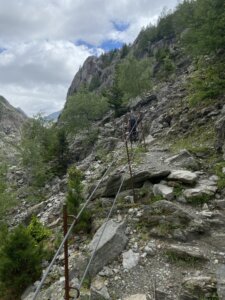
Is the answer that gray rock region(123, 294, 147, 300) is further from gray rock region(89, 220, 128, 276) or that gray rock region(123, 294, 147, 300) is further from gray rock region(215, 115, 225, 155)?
gray rock region(215, 115, 225, 155)

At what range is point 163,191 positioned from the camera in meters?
11.8

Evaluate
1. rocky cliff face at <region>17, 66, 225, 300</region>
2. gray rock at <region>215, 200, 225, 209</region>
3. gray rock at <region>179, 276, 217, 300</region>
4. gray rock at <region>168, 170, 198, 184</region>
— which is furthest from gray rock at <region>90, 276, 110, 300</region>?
gray rock at <region>168, 170, 198, 184</region>

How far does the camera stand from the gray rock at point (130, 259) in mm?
8383

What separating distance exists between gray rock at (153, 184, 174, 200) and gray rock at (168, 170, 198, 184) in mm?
676

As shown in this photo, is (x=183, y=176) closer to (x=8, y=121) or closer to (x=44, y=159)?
(x=44, y=159)

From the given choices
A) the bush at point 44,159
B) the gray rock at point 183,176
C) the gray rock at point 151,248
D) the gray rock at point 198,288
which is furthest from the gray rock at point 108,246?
the bush at point 44,159

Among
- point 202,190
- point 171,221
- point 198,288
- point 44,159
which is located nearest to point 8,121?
point 44,159

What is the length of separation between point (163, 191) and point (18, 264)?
18.6ft

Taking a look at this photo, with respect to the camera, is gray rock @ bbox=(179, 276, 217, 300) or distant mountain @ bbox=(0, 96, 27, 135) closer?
A: gray rock @ bbox=(179, 276, 217, 300)

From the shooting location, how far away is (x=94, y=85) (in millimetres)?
135000

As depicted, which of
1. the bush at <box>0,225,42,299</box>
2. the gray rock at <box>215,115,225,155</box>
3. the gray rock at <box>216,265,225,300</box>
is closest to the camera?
the gray rock at <box>216,265,225,300</box>

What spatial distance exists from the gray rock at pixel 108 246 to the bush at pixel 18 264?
77.1 inches

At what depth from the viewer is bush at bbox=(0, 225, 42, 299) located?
931cm

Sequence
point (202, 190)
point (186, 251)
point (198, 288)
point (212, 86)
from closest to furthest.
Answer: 1. point (198, 288)
2. point (186, 251)
3. point (202, 190)
4. point (212, 86)
